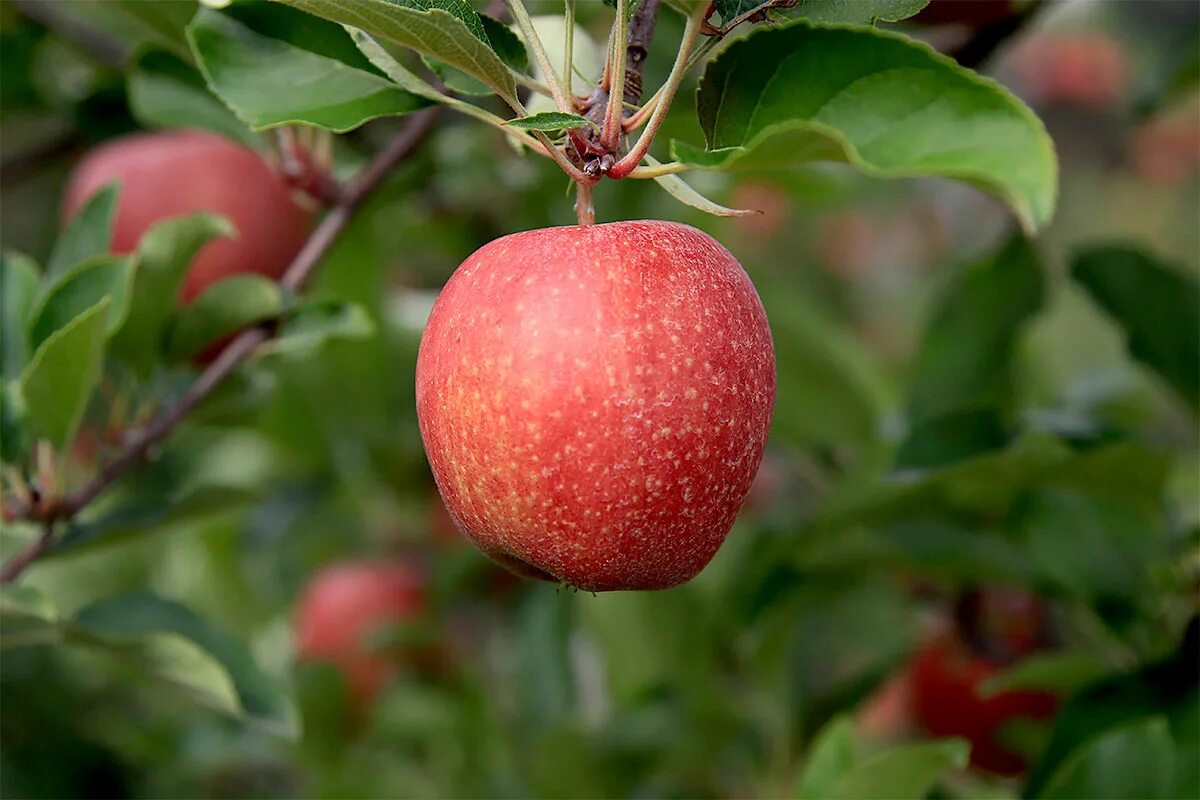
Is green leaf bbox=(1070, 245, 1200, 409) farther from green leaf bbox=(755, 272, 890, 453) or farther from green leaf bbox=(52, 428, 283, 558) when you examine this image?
green leaf bbox=(52, 428, 283, 558)

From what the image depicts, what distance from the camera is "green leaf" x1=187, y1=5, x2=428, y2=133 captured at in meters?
0.56

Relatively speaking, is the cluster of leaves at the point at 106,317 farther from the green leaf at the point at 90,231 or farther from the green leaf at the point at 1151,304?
the green leaf at the point at 1151,304

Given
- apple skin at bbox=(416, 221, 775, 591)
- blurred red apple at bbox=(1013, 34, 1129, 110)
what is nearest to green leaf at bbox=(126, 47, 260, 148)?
apple skin at bbox=(416, 221, 775, 591)

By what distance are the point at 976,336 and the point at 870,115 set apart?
0.60 m

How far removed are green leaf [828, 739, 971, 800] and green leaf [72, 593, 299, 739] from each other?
338 mm

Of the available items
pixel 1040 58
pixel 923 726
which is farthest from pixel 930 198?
pixel 923 726

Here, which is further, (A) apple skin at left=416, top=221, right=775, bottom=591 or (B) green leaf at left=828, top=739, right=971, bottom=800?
(B) green leaf at left=828, top=739, right=971, bottom=800

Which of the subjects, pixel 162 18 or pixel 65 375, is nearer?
pixel 65 375

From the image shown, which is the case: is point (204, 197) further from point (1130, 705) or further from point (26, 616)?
point (1130, 705)

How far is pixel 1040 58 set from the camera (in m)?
3.35

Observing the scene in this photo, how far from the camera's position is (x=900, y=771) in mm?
619

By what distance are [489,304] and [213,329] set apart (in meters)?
0.38

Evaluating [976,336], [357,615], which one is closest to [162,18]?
[976,336]

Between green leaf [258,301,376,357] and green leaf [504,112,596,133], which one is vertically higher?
green leaf [504,112,596,133]
